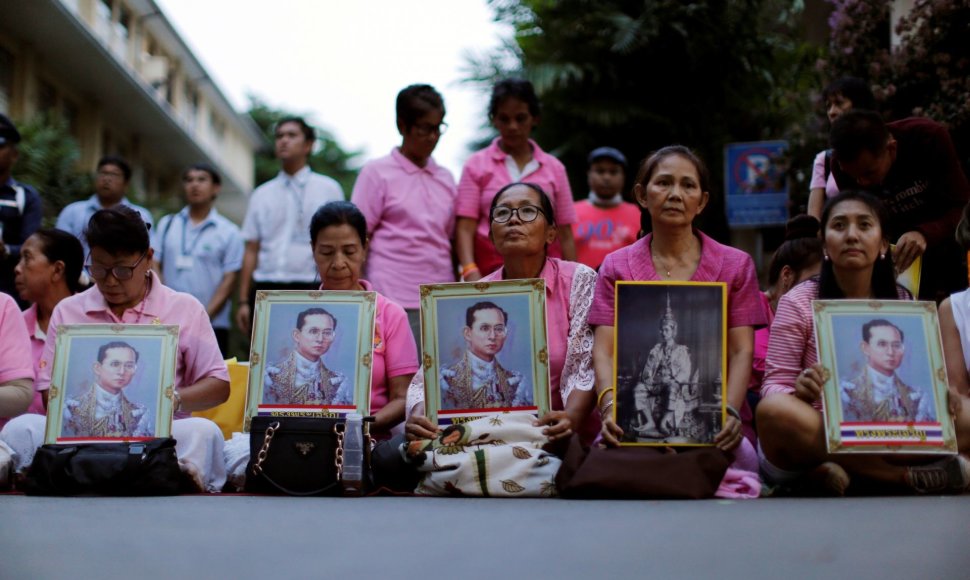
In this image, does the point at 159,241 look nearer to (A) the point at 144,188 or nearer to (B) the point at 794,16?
(B) the point at 794,16

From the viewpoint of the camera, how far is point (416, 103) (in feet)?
23.3

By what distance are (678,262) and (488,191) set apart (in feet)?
6.76

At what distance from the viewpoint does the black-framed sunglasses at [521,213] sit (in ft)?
18.2

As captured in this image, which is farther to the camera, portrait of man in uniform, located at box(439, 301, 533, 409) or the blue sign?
the blue sign

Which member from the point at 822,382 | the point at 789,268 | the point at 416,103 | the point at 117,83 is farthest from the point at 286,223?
the point at 117,83

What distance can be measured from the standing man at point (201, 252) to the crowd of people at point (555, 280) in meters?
1.51

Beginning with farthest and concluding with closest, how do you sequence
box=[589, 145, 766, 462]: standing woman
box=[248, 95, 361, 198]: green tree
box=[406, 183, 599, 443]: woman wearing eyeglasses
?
box=[248, 95, 361, 198]: green tree
box=[406, 183, 599, 443]: woman wearing eyeglasses
box=[589, 145, 766, 462]: standing woman

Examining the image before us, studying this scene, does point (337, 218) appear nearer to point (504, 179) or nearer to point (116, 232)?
point (116, 232)

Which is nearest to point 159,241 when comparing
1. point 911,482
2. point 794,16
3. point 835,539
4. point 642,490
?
point 642,490

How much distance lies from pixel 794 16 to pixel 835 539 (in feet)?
38.9

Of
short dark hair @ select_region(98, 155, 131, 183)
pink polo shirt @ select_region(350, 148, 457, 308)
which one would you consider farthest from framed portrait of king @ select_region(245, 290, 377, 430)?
short dark hair @ select_region(98, 155, 131, 183)

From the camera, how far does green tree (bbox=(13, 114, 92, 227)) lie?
44.8 ft

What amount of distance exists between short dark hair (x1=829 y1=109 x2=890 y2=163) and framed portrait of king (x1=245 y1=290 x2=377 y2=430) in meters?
2.49

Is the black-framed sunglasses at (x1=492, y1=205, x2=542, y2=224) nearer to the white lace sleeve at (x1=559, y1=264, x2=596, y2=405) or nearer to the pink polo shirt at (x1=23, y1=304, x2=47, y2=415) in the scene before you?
the white lace sleeve at (x1=559, y1=264, x2=596, y2=405)
